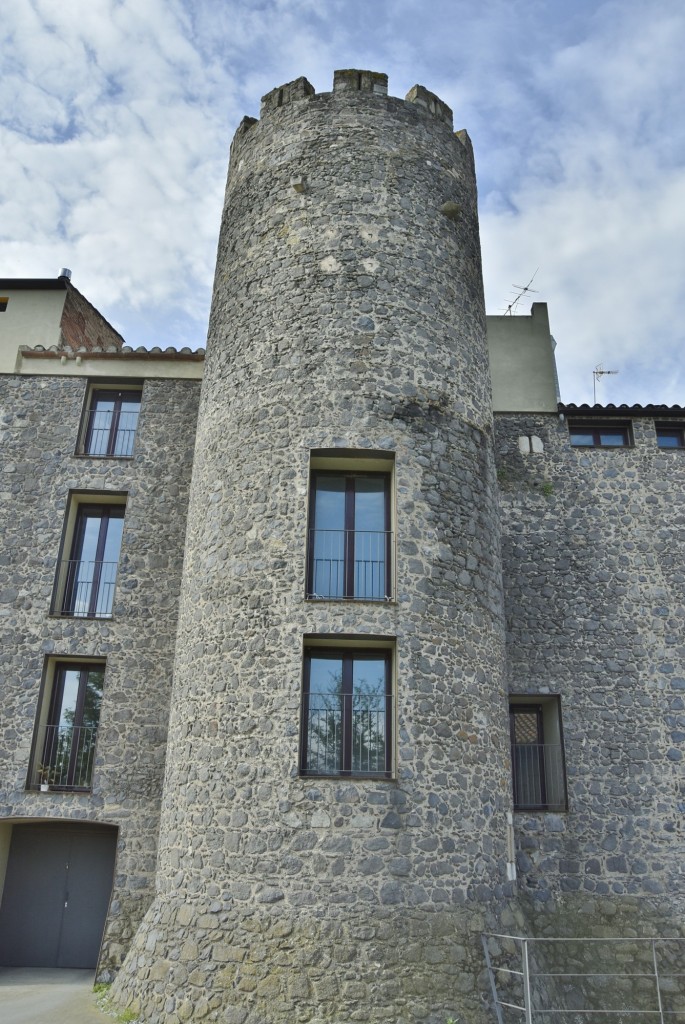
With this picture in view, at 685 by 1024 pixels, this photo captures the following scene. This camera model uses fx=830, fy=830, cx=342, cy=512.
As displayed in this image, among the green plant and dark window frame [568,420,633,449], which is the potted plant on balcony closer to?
the green plant

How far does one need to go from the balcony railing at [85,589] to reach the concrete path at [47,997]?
565 centimetres

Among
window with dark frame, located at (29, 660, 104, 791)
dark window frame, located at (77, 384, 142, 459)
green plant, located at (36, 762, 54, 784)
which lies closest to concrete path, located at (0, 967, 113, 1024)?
window with dark frame, located at (29, 660, 104, 791)

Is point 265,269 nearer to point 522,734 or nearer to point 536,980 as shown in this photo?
point 522,734

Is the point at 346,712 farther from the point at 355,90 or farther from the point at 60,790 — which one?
the point at 355,90

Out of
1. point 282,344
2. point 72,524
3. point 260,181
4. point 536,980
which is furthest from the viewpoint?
point 72,524

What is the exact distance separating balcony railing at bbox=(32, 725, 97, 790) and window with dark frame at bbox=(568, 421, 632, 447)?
10.6 metres

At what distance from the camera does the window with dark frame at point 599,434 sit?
54.0ft

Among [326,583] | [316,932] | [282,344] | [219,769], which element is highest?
[282,344]

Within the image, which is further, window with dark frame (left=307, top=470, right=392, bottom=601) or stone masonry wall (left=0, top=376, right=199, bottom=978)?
stone masonry wall (left=0, top=376, right=199, bottom=978)

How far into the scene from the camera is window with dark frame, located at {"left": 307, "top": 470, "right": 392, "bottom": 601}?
11.6m

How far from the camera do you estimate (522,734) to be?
14539 mm

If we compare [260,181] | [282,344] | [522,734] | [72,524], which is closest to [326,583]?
[282,344]

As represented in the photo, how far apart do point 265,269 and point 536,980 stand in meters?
11.0

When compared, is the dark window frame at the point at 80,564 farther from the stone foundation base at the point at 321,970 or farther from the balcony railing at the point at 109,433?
the stone foundation base at the point at 321,970
